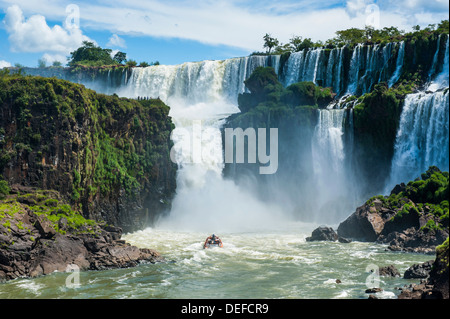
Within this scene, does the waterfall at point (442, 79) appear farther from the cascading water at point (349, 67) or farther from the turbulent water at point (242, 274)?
the turbulent water at point (242, 274)

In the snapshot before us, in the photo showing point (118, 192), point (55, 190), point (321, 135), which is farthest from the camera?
point (321, 135)

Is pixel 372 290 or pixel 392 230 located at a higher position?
pixel 392 230

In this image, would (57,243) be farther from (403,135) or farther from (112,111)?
(403,135)

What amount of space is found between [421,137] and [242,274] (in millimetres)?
21952

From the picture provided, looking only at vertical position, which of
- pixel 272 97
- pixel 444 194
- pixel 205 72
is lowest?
pixel 444 194

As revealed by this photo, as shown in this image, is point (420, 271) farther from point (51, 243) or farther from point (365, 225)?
point (51, 243)

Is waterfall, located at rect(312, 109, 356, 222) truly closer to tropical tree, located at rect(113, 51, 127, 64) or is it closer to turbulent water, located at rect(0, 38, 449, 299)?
turbulent water, located at rect(0, 38, 449, 299)

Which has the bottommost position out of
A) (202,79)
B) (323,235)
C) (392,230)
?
(323,235)

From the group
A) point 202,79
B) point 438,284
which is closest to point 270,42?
point 202,79

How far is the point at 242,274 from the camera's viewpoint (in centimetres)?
2469

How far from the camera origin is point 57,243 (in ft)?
83.6

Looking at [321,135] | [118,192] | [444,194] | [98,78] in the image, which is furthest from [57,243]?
[98,78]

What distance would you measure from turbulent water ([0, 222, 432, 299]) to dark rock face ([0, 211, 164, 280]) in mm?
671
